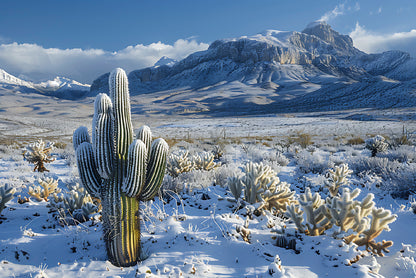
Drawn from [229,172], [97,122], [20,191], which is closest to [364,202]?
[97,122]

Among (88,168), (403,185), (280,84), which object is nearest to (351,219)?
(403,185)

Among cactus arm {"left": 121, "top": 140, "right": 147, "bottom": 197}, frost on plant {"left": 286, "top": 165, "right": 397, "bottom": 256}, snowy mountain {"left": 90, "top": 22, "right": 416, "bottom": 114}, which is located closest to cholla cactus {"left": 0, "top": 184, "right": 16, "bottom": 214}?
cactus arm {"left": 121, "top": 140, "right": 147, "bottom": 197}

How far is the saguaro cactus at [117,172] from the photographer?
254 centimetres

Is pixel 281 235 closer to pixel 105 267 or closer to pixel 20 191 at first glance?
pixel 105 267

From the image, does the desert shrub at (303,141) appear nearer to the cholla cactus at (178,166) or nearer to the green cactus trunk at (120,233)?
the cholla cactus at (178,166)

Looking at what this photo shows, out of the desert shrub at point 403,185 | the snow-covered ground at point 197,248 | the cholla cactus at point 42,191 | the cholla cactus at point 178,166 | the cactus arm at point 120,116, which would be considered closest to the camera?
the snow-covered ground at point 197,248

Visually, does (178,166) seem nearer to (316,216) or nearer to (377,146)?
(316,216)

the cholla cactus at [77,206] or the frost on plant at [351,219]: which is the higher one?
the frost on plant at [351,219]

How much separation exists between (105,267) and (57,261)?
0.63m

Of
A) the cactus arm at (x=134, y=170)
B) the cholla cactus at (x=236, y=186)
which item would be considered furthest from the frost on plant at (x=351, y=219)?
the cactus arm at (x=134, y=170)

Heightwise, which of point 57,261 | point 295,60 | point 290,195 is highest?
point 295,60

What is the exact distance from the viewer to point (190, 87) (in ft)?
555

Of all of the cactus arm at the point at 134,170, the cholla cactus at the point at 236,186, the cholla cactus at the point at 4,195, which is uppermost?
the cactus arm at the point at 134,170

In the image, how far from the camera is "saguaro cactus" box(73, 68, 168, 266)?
254cm
